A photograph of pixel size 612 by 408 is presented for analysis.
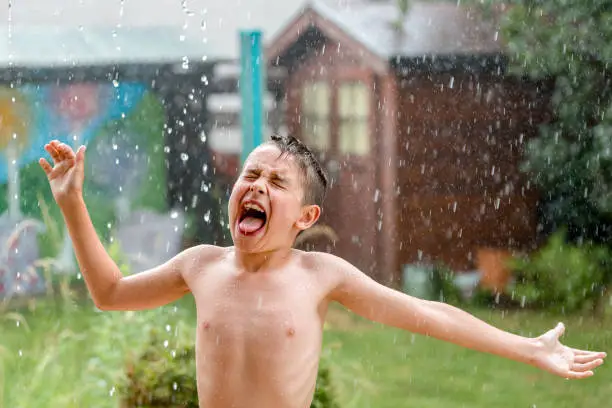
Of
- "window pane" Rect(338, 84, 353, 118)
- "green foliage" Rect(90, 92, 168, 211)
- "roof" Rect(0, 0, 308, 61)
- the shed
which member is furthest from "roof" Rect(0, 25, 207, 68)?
"window pane" Rect(338, 84, 353, 118)

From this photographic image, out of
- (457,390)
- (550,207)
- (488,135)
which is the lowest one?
(457,390)

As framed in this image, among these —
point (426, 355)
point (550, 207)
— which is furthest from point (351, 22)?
point (426, 355)

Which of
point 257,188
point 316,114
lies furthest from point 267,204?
point 316,114

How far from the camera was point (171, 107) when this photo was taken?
5.91 m

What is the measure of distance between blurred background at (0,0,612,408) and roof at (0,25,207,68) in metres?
0.01

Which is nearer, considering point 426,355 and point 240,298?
point 240,298

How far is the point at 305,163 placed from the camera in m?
1.68

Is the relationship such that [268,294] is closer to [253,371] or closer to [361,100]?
[253,371]

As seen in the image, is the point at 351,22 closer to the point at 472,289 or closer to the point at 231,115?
the point at 231,115

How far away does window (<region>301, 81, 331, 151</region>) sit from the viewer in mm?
5805

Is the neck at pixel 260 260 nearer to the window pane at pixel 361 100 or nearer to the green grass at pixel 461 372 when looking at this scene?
the green grass at pixel 461 372

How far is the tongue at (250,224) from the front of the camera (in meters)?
1.58

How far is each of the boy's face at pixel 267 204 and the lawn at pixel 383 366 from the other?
181cm

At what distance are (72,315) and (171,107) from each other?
1616mm
